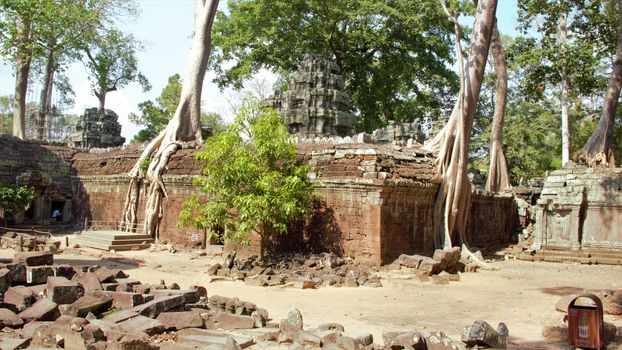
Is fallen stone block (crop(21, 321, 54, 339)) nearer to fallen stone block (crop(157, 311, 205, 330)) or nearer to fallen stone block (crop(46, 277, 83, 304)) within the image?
fallen stone block (crop(46, 277, 83, 304))

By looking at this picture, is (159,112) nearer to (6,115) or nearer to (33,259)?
(6,115)

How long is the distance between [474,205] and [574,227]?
3.02 meters

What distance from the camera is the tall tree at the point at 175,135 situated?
53.1ft

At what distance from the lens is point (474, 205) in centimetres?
1720

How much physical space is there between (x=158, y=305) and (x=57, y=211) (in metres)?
15.5

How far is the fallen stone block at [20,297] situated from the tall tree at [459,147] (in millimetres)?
9073

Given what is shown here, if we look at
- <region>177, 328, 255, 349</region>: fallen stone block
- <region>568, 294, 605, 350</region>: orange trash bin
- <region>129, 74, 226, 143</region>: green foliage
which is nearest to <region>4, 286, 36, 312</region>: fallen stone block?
<region>177, 328, 255, 349</region>: fallen stone block

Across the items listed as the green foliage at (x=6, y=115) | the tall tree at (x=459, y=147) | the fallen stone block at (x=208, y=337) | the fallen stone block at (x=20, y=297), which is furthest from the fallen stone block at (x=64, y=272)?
the green foliage at (x=6, y=115)

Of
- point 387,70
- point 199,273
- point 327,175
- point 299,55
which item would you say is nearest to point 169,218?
point 199,273

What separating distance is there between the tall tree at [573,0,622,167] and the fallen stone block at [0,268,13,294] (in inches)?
692

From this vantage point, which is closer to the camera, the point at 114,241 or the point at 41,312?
the point at 41,312

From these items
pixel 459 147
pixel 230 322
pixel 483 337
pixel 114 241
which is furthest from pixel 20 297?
pixel 459 147

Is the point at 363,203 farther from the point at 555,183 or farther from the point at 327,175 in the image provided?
the point at 555,183

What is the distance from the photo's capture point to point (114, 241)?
15.2 metres
